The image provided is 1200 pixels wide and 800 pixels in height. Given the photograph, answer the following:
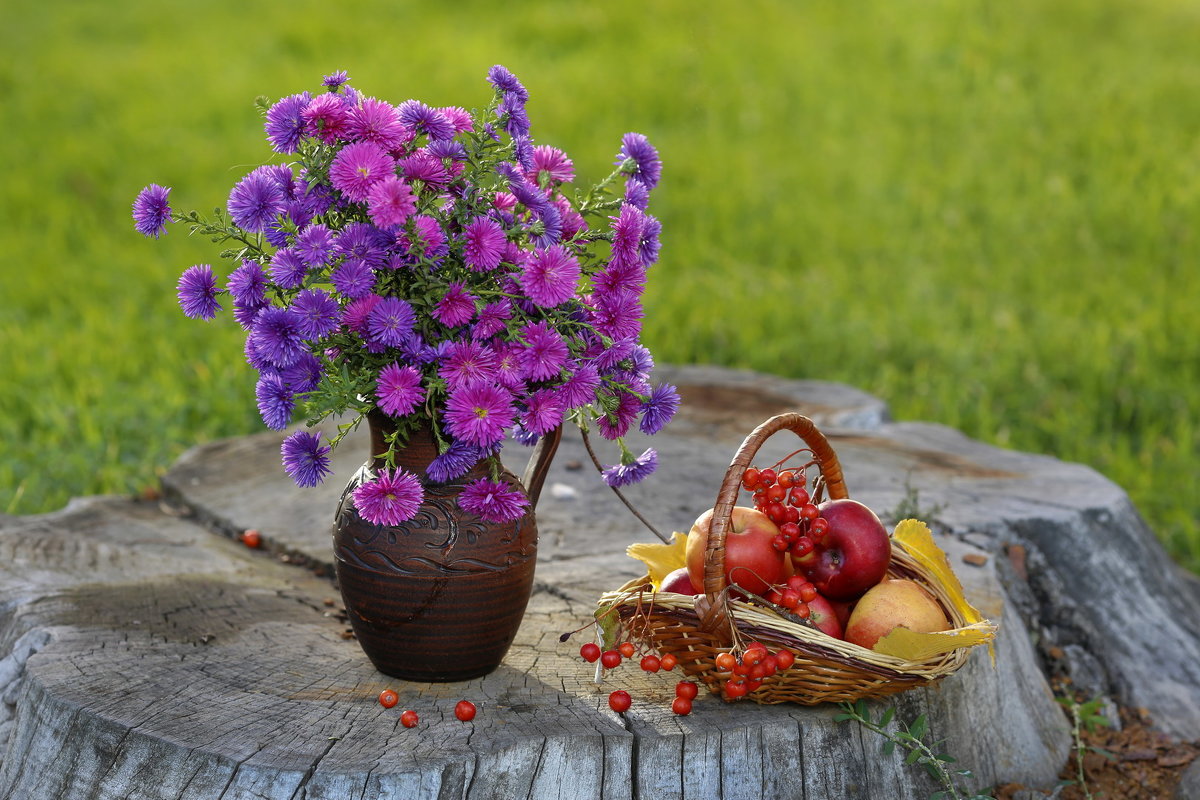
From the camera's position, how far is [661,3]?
9.30m

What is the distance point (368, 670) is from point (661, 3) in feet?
25.8

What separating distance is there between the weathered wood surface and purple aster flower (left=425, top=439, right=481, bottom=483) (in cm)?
42

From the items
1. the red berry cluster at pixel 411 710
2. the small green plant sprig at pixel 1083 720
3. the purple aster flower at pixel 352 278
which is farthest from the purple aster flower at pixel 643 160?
the small green plant sprig at pixel 1083 720

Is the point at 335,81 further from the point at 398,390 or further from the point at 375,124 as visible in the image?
the point at 398,390

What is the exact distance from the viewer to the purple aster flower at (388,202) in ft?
6.05

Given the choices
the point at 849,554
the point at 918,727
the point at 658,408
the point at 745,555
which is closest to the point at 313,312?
the point at 658,408

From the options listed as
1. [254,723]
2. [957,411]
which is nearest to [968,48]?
[957,411]

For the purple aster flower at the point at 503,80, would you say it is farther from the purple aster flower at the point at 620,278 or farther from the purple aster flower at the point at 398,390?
the purple aster flower at the point at 398,390

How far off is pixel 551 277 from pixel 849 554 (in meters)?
0.76

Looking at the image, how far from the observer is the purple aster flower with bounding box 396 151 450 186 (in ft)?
6.27

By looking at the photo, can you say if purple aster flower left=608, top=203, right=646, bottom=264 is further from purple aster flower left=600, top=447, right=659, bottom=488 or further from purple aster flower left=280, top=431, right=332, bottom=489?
purple aster flower left=280, top=431, right=332, bottom=489

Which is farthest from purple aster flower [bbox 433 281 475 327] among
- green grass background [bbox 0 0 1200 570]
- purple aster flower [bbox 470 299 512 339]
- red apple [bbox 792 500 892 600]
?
green grass background [bbox 0 0 1200 570]

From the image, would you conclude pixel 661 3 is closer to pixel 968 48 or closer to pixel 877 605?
pixel 968 48

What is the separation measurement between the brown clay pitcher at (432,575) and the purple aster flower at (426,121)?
1.62ft
